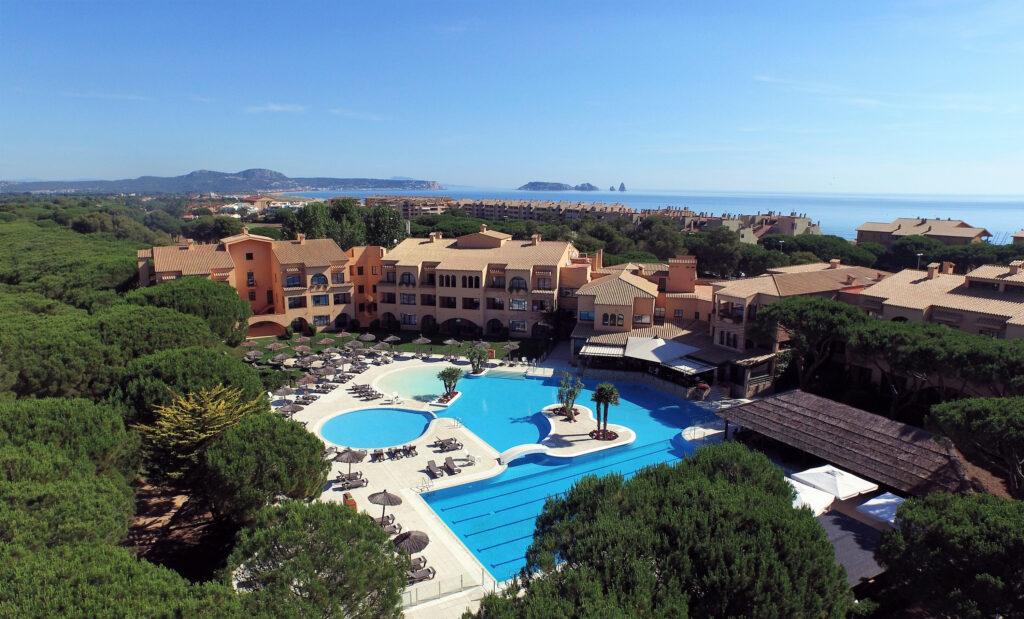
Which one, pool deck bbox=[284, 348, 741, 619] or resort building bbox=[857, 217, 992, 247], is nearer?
pool deck bbox=[284, 348, 741, 619]

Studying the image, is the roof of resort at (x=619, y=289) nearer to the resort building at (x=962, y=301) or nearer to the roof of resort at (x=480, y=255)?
the roof of resort at (x=480, y=255)

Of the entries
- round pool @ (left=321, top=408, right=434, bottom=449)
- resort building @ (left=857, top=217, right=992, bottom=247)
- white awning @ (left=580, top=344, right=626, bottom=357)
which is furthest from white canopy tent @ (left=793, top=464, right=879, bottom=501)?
resort building @ (left=857, top=217, right=992, bottom=247)

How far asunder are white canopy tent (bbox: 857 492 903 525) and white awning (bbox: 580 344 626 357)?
1994 centimetres

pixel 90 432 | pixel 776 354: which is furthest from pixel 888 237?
pixel 90 432

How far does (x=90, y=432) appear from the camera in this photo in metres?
19.5

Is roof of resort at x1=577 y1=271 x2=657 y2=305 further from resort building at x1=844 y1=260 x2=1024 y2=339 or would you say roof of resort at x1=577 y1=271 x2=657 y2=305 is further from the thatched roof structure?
the thatched roof structure

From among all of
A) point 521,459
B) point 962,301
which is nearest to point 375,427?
point 521,459

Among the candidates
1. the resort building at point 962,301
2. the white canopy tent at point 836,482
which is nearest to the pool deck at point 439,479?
the white canopy tent at point 836,482

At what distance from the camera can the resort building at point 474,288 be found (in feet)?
167

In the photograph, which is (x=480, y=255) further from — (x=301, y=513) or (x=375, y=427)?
(x=301, y=513)

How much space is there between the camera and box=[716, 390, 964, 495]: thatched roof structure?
22.5 meters

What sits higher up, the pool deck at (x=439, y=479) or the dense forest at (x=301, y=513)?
the dense forest at (x=301, y=513)

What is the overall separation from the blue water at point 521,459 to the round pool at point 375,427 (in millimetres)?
2020

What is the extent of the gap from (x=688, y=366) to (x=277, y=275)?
123ft
